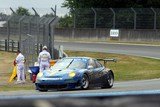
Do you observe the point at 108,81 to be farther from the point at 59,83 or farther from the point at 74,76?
the point at 59,83

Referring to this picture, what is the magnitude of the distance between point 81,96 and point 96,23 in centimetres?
4705

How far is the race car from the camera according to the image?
1661 centimetres

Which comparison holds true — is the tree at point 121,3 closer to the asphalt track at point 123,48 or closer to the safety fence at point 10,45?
the asphalt track at point 123,48

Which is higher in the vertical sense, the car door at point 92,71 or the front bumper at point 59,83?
the car door at point 92,71

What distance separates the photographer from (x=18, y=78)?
21219mm

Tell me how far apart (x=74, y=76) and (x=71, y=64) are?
922mm

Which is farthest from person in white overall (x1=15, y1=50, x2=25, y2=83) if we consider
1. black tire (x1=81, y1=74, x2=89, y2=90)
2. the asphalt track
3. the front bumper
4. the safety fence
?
the safety fence

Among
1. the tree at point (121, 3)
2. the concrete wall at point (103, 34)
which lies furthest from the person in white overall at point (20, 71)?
the tree at point (121, 3)

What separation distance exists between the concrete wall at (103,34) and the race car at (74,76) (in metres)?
27.5

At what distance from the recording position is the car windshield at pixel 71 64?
1738cm

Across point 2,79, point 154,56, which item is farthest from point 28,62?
point 154,56

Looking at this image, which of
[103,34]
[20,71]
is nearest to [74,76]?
[20,71]

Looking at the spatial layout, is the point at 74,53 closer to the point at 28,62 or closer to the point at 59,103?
the point at 28,62

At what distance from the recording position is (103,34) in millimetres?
48844
